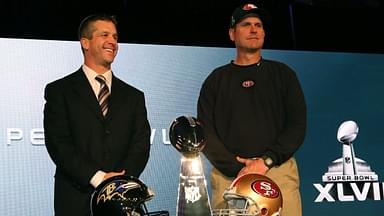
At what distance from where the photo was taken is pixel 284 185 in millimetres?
3330

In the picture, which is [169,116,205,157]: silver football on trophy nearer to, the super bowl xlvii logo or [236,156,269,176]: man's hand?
[236,156,269,176]: man's hand

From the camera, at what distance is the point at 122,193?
7.24 ft

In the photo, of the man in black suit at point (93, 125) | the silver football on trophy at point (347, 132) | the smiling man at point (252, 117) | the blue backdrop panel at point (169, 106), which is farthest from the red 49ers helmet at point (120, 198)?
the silver football on trophy at point (347, 132)

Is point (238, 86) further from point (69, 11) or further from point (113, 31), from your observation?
point (69, 11)

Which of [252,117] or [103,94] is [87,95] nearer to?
[103,94]

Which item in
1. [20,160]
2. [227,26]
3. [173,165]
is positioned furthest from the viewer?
[227,26]

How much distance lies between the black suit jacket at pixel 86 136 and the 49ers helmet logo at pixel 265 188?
0.83 m

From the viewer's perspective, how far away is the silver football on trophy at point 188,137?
2330mm

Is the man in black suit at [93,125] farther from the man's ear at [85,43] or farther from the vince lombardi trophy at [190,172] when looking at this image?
→ the vince lombardi trophy at [190,172]

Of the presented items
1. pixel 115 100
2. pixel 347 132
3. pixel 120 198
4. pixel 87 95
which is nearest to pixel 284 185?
pixel 115 100

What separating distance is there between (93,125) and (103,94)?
16 cm

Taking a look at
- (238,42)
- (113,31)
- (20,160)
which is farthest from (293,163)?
(20,160)

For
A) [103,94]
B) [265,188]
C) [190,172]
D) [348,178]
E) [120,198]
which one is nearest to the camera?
[120,198]

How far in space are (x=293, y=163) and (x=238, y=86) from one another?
1.52 ft
